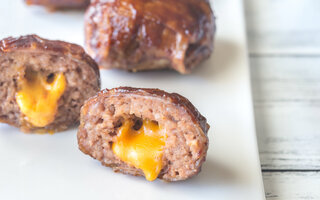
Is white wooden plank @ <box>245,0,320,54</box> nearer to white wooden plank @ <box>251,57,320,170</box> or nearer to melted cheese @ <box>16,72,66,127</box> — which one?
white wooden plank @ <box>251,57,320,170</box>

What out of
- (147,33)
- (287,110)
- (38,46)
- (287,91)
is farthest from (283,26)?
(38,46)

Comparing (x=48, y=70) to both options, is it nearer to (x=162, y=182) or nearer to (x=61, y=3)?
(x=162, y=182)

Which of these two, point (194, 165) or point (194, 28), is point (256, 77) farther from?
point (194, 165)

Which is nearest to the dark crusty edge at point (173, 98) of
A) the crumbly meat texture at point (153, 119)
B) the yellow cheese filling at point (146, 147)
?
the crumbly meat texture at point (153, 119)

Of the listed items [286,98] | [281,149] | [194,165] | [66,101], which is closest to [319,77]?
[286,98]

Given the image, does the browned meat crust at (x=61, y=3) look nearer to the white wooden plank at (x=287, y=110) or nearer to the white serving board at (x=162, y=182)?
the white serving board at (x=162, y=182)

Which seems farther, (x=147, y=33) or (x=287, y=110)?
(x=287, y=110)

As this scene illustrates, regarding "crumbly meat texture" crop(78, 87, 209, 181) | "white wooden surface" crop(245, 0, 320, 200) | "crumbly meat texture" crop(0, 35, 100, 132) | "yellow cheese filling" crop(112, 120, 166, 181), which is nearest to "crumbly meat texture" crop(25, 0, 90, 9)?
"crumbly meat texture" crop(0, 35, 100, 132)
